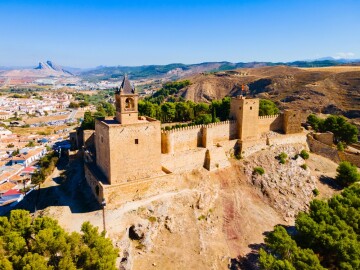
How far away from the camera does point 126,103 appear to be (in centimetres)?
2509

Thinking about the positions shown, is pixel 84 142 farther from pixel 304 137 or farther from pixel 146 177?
pixel 304 137

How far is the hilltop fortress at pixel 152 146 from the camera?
78.4 feet

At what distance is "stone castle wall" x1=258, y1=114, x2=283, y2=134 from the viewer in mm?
36094

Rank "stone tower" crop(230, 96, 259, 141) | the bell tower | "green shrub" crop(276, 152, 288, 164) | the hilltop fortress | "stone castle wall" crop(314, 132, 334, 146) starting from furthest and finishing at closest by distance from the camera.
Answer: "stone castle wall" crop(314, 132, 334, 146)
"stone tower" crop(230, 96, 259, 141)
"green shrub" crop(276, 152, 288, 164)
the bell tower
the hilltop fortress

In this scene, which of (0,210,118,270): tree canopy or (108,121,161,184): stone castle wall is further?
(108,121,161,184): stone castle wall

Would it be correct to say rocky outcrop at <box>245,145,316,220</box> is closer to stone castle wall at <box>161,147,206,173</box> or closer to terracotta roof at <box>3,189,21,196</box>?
stone castle wall at <box>161,147,206,173</box>

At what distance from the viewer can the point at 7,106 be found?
114312mm

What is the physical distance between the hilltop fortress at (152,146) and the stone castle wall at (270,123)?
12cm

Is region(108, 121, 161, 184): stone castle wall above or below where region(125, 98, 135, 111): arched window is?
below

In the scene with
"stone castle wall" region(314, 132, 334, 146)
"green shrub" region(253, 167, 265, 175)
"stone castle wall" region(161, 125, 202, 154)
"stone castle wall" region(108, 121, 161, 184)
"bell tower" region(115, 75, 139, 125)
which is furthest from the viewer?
"stone castle wall" region(314, 132, 334, 146)

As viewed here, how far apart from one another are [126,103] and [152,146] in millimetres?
4240

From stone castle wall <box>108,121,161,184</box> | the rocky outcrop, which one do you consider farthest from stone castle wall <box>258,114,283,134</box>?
stone castle wall <box>108,121,161,184</box>

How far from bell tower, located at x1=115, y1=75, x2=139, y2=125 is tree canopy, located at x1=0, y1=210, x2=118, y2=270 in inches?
382

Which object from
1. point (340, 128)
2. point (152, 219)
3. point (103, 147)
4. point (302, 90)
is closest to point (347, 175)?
point (340, 128)
